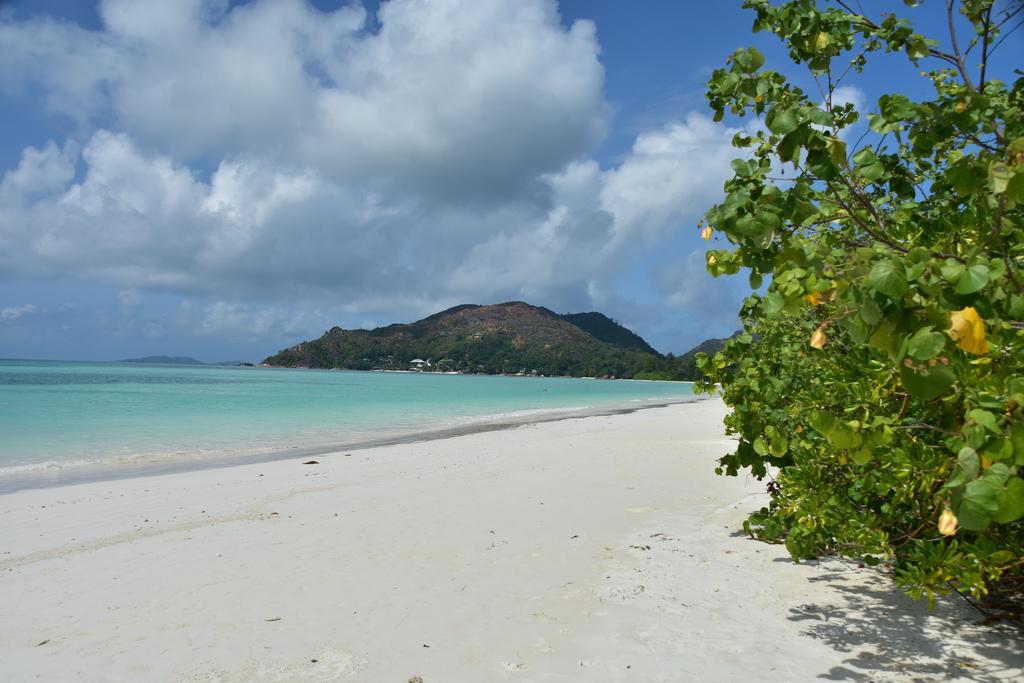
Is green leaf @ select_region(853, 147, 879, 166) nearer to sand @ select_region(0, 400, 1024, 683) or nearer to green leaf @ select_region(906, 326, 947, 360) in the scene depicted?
green leaf @ select_region(906, 326, 947, 360)

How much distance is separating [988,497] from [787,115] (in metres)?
1.45

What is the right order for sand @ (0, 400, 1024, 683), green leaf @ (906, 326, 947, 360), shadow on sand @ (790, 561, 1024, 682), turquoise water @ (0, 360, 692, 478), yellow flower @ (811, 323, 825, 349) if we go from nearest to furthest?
green leaf @ (906, 326, 947, 360), yellow flower @ (811, 323, 825, 349), shadow on sand @ (790, 561, 1024, 682), sand @ (0, 400, 1024, 683), turquoise water @ (0, 360, 692, 478)

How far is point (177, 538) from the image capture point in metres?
7.61

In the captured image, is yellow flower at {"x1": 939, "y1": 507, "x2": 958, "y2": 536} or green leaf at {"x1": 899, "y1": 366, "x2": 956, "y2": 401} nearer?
green leaf at {"x1": 899, "y1": 366, "x2": 956, "y2": 401}

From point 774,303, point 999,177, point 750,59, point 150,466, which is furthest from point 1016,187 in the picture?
point 150,466

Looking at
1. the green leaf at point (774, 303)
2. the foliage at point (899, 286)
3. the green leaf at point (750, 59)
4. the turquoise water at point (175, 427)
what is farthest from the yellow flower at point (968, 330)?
the turquoise water at point (175, 427)

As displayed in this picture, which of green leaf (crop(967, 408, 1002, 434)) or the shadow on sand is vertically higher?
green leaf (crop(967, 408, 1002, 434))

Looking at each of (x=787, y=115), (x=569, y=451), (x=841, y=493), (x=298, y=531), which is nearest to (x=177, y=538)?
(x=298, y=531)

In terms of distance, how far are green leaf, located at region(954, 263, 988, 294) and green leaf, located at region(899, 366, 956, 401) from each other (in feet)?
0.70

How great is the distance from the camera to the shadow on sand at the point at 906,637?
13.2 feet

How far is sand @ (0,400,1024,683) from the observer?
4.18 metres

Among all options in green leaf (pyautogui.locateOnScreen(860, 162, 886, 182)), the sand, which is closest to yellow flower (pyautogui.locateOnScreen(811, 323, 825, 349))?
green leaf (pyautogui.locateOnScreen(860, 162, 886, 182))

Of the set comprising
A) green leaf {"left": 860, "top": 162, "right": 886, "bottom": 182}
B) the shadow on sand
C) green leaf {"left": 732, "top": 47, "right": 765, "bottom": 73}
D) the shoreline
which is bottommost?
the shoreline

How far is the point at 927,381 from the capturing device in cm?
165
